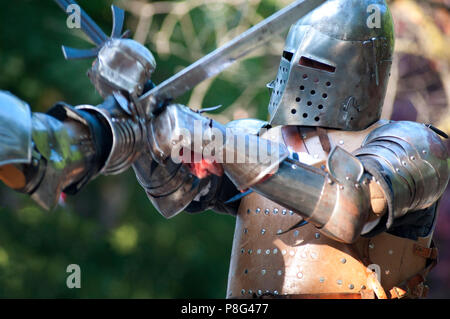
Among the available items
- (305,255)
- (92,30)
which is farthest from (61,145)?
(305,255)

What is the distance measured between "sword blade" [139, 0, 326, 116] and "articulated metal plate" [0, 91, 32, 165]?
18.9 inches

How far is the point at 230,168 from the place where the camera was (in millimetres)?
3234

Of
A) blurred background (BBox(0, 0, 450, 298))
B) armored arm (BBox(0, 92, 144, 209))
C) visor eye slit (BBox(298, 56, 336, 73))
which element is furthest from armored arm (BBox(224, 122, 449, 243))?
blurred background (BBox(0, 0, 450, 298))

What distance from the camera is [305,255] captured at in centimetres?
362

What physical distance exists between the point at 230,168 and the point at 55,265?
19.3ft

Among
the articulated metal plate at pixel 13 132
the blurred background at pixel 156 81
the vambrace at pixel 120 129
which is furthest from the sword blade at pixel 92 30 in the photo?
the blurred background at pixel 156 81

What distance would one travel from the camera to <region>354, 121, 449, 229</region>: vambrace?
3.29 metres

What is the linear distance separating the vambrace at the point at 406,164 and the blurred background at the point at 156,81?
17.4ft

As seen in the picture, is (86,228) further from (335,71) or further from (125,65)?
(125,65)

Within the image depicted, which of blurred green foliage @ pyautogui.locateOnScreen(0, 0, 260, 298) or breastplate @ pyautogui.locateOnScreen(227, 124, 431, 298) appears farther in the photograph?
blurred green foliage @ pyautogui.locateOnScreen(0, 0, 260, 298)

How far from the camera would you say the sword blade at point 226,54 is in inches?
122

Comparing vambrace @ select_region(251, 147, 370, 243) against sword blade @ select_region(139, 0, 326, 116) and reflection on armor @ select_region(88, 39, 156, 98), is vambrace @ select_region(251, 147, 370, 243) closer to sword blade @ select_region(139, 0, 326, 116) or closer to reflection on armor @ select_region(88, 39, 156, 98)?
sword blade @ select_region(139, 0, 326, 116)

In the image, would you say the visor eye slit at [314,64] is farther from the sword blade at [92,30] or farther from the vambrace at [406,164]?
the sword blade at [92,30]

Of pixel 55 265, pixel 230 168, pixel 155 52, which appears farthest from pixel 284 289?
pixel 155 52
